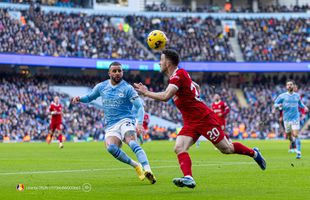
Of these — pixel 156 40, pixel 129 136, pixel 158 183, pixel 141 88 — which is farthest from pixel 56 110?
pixel 141 88

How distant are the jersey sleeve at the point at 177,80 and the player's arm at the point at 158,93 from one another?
6 centimetres

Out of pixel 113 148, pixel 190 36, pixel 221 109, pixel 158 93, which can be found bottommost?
pixel 190 36

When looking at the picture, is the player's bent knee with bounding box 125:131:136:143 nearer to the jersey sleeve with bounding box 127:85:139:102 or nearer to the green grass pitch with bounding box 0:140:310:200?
the jersey sleeve with bounding box 127:85:139:102

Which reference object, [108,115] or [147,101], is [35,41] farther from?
[108,115]

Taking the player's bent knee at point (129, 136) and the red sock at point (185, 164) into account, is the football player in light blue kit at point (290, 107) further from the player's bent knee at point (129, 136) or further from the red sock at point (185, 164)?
the red sock at point (185, 164)

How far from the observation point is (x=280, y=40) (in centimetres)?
8231

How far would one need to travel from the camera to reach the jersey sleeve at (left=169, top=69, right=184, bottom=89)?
13.8 metres

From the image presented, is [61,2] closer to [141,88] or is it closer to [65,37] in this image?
[65,37]

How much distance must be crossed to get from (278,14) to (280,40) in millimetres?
6702

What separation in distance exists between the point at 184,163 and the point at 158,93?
1.44 metres

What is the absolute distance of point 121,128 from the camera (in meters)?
16.4

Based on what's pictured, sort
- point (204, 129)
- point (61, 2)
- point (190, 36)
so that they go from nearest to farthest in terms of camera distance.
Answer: point (204, 129) < point (61, 2) < point (190, 36)

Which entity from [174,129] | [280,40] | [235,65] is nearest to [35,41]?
[174,129]

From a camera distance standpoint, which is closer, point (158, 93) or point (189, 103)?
point (158, 93)
